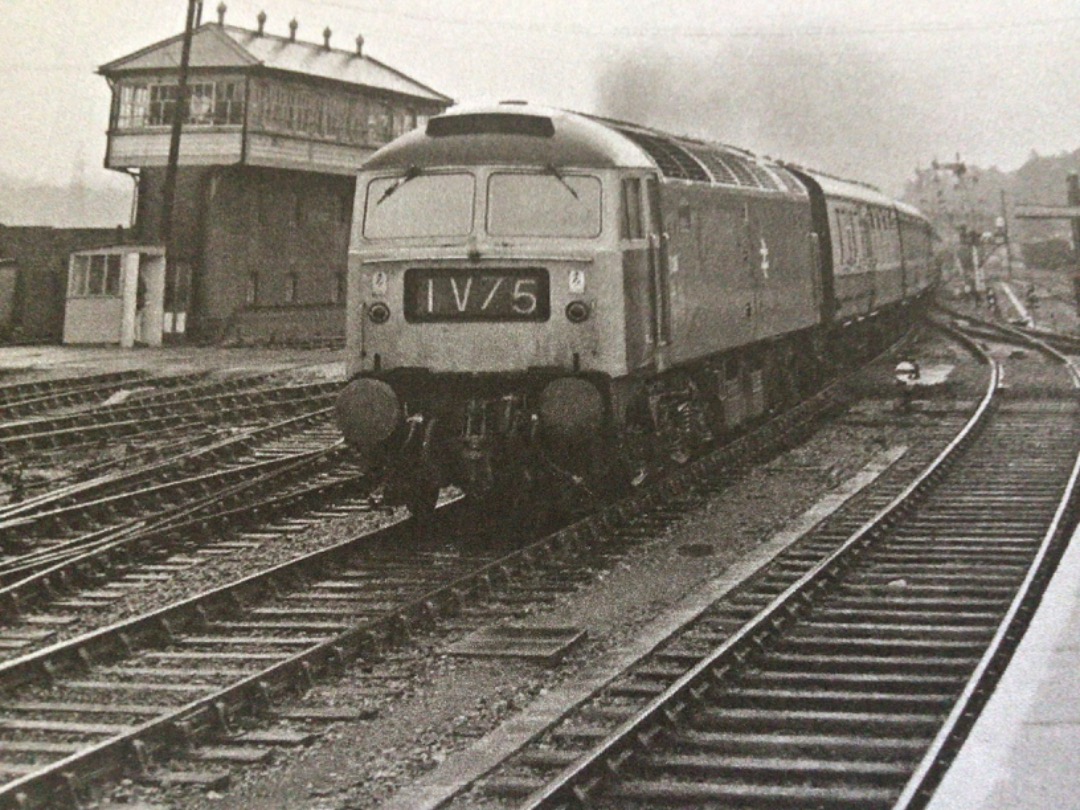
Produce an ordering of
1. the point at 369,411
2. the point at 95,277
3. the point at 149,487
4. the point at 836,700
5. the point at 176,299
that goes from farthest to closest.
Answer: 1. the point at 176,299
2. the point at 95,277
3. the point at 149,487
4. the point at 369,411
5. the point at 836,700

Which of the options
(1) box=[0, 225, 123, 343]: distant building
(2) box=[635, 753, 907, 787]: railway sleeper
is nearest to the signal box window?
(1) box=[0, 225, 123, 343]: distant building

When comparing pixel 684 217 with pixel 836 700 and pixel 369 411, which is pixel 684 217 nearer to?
pixel 369 411

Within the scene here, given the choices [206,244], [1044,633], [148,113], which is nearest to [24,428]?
[1044,633]

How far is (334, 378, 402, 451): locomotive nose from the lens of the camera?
429 inches

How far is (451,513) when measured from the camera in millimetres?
12680

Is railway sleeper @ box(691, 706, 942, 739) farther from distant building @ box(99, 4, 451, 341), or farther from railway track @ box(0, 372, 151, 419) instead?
distant building @ box(99, 4, 451, 341)

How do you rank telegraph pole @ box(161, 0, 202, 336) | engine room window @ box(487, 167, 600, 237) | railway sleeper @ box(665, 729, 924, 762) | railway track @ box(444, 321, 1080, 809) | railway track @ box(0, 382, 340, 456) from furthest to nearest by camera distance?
telegraph pole @ box(161, 0, 202, 336) → railway track @ box(0, 382, 340, 456) → engine room window @ box(487, 167, 600, 237) → railway sleeper @ box(665, 729, 924, 762) → railway track @ box(444, 321, 1080, 809)

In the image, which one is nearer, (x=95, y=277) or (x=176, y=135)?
(x=176, y=135)

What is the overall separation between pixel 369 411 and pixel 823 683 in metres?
4.61

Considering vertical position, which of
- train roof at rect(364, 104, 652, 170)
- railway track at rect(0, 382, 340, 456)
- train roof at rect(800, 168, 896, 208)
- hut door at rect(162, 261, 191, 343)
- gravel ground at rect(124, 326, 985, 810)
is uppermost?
train roof at rect(800, 168, 896, 208)

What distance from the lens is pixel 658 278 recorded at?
11.9 meters

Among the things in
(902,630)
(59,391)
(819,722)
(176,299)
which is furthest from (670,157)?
(176,299)

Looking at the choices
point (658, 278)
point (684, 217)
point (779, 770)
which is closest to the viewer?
point (779, 770)

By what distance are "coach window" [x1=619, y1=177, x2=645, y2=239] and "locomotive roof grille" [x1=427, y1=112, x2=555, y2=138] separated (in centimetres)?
74
